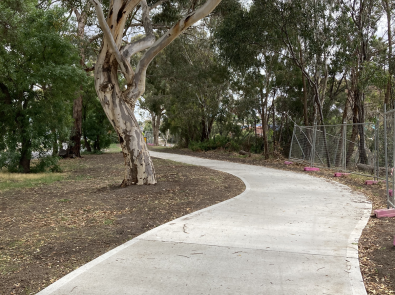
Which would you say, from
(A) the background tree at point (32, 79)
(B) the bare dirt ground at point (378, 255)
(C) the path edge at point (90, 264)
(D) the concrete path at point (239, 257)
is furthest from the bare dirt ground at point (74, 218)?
(B) the bare dirt ground at point (378, 255)

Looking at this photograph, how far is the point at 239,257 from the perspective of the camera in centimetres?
460

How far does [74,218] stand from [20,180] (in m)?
6.44

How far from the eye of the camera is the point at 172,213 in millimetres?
7043

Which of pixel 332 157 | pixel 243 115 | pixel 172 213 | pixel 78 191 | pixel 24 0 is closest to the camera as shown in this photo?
pixel 172 213

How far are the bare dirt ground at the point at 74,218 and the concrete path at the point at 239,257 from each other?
0.37 meters

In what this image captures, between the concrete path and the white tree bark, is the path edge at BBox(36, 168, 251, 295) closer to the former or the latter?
the concrete path

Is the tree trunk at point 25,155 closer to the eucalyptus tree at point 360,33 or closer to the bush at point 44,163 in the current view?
the bush at point 44,163

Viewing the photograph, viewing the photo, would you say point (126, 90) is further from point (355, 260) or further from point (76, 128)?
point (76, 128)

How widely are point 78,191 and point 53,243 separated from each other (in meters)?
4.65

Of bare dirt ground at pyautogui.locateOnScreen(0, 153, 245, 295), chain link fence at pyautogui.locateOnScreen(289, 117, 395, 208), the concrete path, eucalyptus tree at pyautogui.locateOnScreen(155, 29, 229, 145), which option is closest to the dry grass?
bare dirt ground at pyautogui.locateOnScreen(0, 153, 245, 295)

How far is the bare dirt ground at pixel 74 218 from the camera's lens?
433 centimetres

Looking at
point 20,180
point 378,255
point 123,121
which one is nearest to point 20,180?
point 20,180

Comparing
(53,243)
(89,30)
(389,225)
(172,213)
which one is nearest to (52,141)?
(89,30)

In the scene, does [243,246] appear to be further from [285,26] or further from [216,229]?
[285,26]
